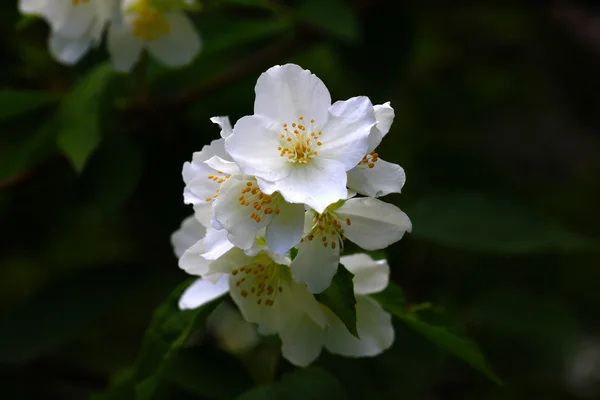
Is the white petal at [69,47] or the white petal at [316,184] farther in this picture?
the white petal at [69,47]

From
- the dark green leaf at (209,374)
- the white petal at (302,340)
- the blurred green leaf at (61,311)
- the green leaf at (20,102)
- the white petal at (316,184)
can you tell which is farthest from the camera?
the blurred green leaf at (61,311)

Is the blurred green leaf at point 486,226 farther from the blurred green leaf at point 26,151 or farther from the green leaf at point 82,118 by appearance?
the blurred green leaf at point 26,151

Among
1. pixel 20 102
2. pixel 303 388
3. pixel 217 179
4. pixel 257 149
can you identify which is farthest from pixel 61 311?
pixel 257 149

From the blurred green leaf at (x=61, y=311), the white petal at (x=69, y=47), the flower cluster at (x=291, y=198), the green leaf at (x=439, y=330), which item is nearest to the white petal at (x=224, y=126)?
the flower cluster at (x=291, y=198)

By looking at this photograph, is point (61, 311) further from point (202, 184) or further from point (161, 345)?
point (202, 184)

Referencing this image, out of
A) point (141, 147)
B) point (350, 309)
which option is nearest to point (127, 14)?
point (141, 147)

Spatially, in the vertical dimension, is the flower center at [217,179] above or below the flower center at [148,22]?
above
